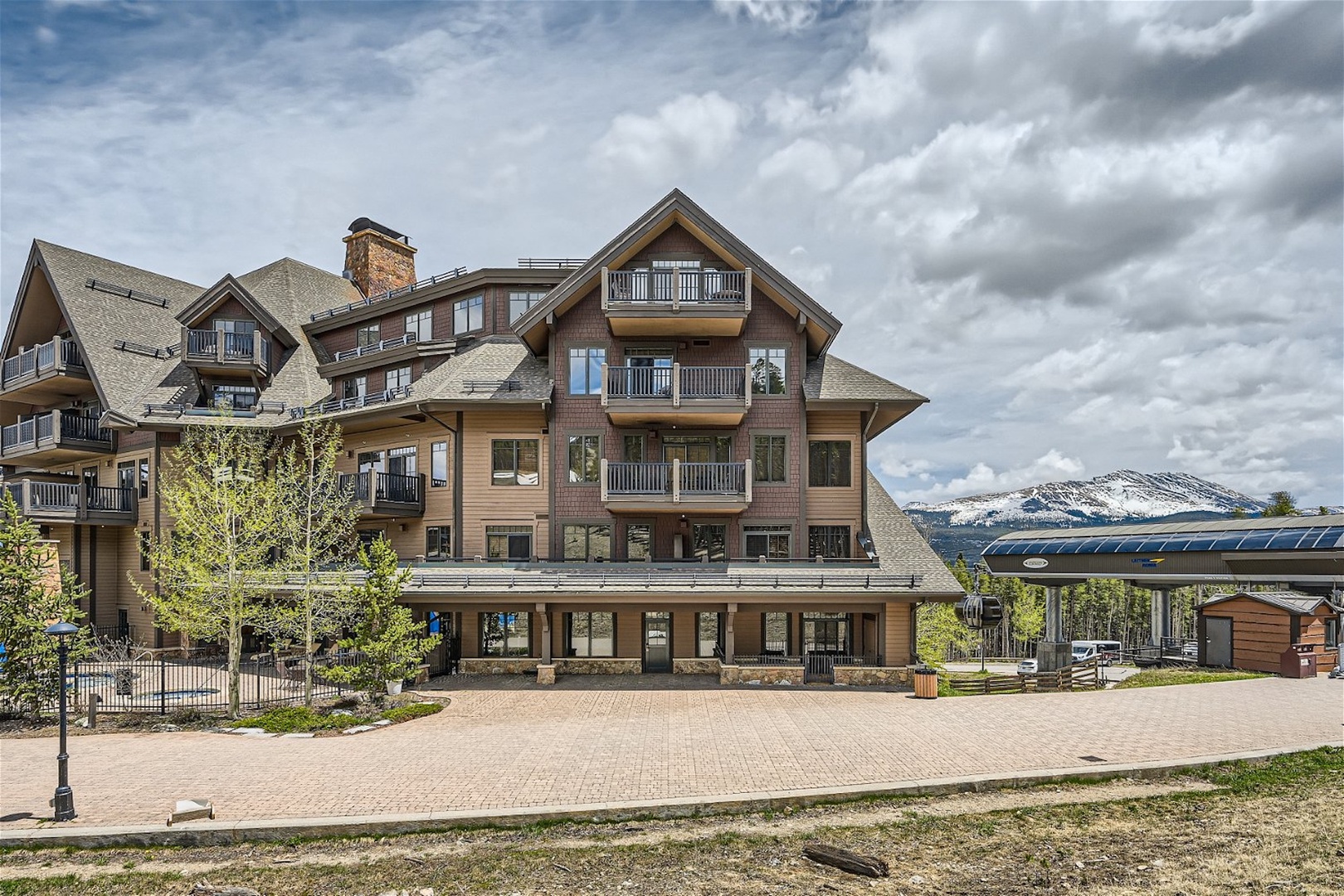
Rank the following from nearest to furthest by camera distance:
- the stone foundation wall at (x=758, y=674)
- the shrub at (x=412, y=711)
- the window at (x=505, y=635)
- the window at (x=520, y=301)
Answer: the shrub at (x=412, y=711) → the stone foundation wall at (x=758, y=674) → the window at (x=505, y=635) → the window at (x=520, y=301)

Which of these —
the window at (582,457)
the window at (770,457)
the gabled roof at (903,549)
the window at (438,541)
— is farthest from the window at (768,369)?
the window at (438,541)

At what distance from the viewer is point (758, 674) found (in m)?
22.8

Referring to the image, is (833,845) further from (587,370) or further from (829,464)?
(587,370)

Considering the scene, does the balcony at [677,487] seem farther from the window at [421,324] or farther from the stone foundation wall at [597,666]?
the window at [421,324]

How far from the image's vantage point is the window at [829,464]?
2716cm

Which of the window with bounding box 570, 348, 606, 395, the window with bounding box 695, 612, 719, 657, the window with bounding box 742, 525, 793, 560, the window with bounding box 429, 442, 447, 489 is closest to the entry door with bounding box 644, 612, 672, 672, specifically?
the window with bounding box 695, 612, 719, 657

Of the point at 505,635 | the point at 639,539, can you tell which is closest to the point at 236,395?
the point at 505,635

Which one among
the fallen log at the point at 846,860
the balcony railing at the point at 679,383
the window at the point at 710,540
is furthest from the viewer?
the window at the point at 710,540

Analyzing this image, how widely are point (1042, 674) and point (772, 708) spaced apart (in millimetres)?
10107

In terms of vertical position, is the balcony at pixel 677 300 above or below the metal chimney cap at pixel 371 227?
below

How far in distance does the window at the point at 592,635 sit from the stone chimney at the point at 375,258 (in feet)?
69.2

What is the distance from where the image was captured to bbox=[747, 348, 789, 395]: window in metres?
27.0

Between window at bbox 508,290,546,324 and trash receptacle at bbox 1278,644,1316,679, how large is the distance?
2877 cm

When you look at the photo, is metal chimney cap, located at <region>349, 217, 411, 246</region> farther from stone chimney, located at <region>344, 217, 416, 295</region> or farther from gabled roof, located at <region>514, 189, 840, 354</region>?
gabled roof, located at <region>514, 189, 840, 354</region>
